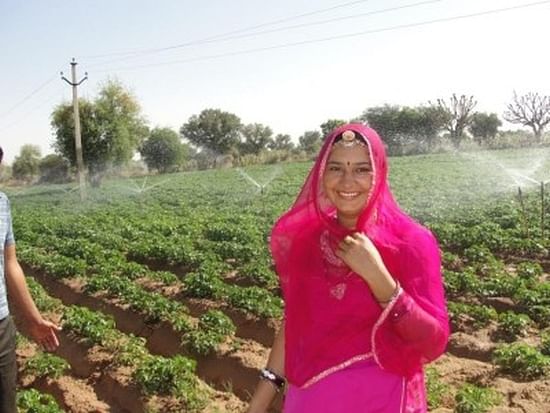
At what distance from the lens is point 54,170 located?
231 ft

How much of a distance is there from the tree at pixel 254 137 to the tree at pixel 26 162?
29.1 meters

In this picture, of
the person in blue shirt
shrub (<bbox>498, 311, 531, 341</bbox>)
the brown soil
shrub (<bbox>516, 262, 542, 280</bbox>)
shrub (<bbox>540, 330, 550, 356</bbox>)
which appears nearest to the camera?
the person in blue shirt

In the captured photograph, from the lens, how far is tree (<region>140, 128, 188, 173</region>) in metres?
62.0

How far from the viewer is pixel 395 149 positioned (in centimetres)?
6134

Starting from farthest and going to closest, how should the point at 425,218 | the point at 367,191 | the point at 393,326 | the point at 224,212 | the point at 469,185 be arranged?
the point at 469,185
the point at 224,212
the point at 425,218
the point at 367,191
the point at 393,326

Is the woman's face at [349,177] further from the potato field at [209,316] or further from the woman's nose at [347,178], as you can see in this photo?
the potato field at [209,316]

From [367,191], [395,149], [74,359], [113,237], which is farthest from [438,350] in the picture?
[395,149]

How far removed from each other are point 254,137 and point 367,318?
82.2 m

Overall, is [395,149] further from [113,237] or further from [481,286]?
[481,286]

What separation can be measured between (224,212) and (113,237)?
6.29 metres

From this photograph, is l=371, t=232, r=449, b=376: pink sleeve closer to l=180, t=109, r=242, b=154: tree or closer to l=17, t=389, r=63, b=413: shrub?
l=17, t=389, r=63, b=413: shrub

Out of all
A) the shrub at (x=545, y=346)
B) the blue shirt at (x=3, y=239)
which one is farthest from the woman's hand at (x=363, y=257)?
the shrub at (x=545, y=346)

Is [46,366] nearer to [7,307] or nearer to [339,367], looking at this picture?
[7,307]

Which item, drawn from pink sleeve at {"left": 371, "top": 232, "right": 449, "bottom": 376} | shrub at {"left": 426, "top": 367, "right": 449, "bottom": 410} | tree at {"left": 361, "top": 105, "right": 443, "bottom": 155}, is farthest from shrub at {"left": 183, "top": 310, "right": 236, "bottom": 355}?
tree at {"left": 361, "top": 105, "right": 443, "bottom": 155}
